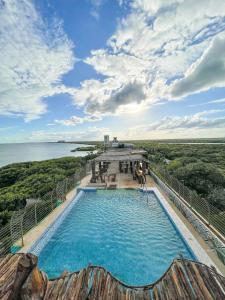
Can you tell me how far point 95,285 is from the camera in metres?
2.26

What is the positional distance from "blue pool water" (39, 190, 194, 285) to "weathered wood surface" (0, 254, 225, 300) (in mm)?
2752

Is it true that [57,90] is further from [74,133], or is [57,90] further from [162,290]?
[74,133]

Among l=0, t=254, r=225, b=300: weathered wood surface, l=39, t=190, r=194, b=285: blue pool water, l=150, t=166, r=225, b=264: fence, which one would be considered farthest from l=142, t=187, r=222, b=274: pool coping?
l=0, t=254, r=225, b=300: weathered wood surface

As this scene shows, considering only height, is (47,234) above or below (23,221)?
below

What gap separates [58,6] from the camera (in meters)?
8.49

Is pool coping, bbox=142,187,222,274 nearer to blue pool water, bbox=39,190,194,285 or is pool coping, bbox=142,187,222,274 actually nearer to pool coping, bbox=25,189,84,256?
blue pool water, bbox=39,190,194,285

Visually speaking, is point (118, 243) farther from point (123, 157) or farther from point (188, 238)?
point (123, 157)

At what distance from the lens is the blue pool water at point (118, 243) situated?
16.9 ft

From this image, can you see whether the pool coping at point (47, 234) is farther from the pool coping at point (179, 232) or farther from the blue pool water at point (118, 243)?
the blue pool water at point (118, 243)

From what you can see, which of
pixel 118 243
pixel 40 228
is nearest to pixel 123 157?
pixel 118 243

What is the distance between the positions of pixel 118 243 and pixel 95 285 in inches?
172

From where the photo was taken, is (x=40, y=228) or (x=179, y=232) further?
(x=40, y=228)

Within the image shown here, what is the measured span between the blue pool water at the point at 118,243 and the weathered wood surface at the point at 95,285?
2.75 meters

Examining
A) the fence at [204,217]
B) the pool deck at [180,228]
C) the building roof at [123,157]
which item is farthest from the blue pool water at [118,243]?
→ the building roof at [123,157]
